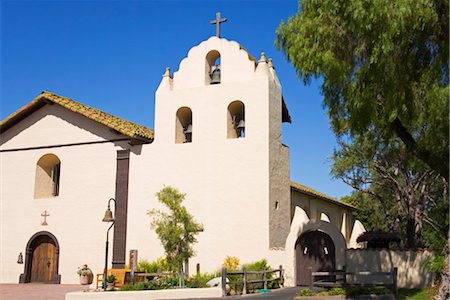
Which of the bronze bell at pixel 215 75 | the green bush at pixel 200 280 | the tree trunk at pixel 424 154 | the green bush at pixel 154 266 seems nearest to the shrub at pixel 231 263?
the green bush at pixel 200 280

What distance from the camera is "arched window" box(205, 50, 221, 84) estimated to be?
24.0m

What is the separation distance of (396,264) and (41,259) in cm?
1585

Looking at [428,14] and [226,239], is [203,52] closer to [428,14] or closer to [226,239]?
[226,239]

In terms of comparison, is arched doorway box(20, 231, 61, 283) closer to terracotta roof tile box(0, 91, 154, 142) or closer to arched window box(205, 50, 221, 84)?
terracotta roof tile box(0, 91, 154, 142)

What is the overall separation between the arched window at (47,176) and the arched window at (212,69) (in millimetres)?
8627

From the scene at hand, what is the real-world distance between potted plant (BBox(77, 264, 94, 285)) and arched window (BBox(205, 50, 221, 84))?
9653mm

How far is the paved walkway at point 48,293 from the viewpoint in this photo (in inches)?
693

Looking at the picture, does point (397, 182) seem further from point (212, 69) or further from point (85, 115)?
point (85, 115)

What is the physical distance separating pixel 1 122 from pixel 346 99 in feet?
64.1

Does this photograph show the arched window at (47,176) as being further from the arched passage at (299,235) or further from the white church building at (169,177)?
the arched passage at (299,235)

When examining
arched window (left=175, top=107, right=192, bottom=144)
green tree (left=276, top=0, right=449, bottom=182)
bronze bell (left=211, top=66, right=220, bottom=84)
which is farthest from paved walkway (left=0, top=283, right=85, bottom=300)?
green tree (left=276, top=0, right=449, bottom=182)

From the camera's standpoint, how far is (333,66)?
526 inches

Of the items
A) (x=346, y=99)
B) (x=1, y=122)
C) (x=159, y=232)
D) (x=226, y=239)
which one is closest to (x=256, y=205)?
(x=226, y=239)

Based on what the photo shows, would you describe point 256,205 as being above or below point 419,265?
above
